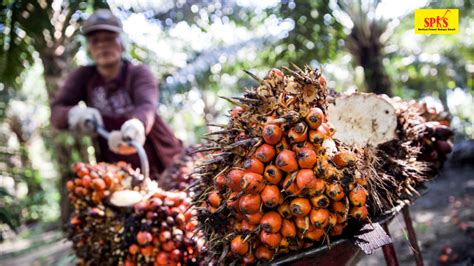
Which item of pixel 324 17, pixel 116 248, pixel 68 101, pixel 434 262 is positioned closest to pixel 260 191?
pixel 116 248

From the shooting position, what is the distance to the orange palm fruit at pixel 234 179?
122 cm

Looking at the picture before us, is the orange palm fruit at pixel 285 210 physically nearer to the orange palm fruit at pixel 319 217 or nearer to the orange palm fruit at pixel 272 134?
the orange palm fruit at pixel 319 217

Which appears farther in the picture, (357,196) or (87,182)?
(87,182)

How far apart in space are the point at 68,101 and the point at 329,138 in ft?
7.93

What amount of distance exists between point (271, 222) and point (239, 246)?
0.13 m

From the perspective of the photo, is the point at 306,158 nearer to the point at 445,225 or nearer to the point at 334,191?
the point at 334,191

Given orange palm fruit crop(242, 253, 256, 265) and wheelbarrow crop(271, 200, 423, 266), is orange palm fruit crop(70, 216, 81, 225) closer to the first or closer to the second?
orange palm fruit crop(242, 253, 256, 265)

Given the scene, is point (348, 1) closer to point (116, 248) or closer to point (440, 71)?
point (440, 71)

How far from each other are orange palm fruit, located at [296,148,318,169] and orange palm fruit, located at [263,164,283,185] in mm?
68

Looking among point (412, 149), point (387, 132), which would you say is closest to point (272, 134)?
point (387, 132)

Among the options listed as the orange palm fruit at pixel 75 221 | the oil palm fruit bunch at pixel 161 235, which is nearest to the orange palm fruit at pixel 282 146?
the oil palm fruit bunch at pixel 161 235

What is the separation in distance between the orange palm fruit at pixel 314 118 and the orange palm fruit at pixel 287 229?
0.29 m

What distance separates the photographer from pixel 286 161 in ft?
3.88

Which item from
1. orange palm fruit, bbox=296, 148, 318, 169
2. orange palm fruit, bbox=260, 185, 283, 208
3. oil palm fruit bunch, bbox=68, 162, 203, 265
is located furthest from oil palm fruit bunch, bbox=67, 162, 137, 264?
orange palm fruit, bbox=296, 148, 318, 169
